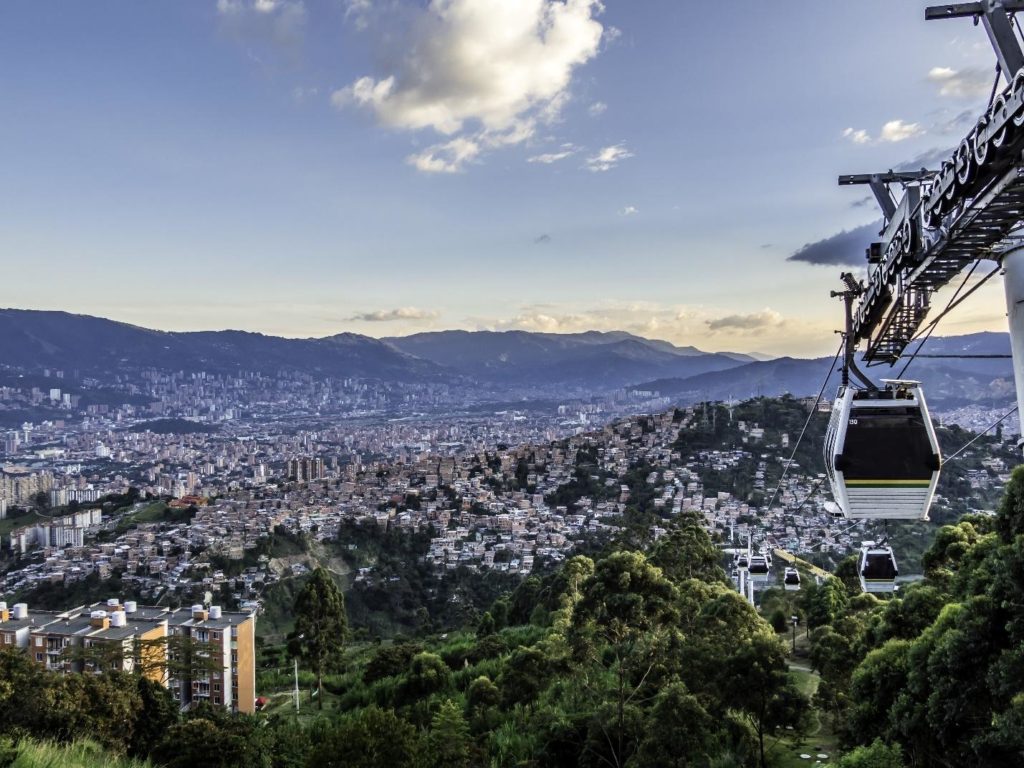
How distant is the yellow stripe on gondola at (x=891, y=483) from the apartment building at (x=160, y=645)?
1441 cm

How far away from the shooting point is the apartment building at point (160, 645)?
14.6m

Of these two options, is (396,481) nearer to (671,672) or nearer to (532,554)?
(532,554)

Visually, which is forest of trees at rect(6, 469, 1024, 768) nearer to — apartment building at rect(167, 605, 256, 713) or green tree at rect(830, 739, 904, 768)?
green tree at rect(830, 739, 904, 768)

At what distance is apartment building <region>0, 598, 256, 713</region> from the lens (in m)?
14.6

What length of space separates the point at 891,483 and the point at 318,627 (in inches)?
489

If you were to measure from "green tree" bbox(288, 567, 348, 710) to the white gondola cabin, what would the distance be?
12147mm

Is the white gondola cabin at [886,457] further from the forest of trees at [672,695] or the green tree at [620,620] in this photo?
the green tree at [620,620]

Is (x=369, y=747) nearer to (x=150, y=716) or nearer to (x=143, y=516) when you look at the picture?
(x=150, y=716)

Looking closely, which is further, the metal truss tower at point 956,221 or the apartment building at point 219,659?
the apartment building at point 219,659

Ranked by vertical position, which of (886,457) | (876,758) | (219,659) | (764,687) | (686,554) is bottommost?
(219,659)

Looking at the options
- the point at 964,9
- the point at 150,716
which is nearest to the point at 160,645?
the point at 150,716

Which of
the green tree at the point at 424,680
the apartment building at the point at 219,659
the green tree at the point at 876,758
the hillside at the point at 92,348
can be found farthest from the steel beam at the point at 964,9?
the hillside at the point at 92,348

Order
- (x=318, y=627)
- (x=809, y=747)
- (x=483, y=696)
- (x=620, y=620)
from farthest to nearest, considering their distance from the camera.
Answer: (x=318, y=627), (x=483, y=696), (x=809, y=747), (x=620, y=620)

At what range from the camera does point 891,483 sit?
4.11 metres
